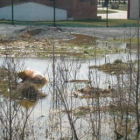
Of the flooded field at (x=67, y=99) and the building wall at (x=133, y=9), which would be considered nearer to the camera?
the flooded field at (x=67, y=99)

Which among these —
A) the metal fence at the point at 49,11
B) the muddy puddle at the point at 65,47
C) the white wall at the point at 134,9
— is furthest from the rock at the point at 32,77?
the white wall at the point at 134,9

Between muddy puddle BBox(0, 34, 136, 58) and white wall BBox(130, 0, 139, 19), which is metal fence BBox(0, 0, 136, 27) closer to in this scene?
white wall BBox(130, 0, 139, 19)

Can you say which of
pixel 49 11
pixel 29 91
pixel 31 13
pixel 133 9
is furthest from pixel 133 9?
pixel 29 91

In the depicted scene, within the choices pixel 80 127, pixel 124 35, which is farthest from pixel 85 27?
pixel 80 127

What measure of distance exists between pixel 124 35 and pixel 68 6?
1681cm

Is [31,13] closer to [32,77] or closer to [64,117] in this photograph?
[32,77]

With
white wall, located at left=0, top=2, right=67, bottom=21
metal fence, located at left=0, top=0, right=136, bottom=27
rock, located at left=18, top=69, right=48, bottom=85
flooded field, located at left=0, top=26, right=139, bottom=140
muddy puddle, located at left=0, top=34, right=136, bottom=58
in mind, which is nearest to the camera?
flooded field, located at left=0, top=26, right=139, bottom=140

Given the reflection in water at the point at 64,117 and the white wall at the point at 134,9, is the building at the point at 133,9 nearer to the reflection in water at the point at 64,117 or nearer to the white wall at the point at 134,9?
the white wall at the point at 134,9

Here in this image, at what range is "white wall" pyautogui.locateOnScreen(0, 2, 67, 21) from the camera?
4666cm

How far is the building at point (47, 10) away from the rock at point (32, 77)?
28802mm

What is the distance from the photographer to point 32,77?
18.0m

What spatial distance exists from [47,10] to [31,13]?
1414mm

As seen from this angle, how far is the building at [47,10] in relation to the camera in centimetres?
4672

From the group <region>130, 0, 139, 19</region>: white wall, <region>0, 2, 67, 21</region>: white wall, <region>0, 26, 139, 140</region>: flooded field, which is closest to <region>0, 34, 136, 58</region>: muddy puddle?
<region>0, 26, 139, 140</region>: flooded field
